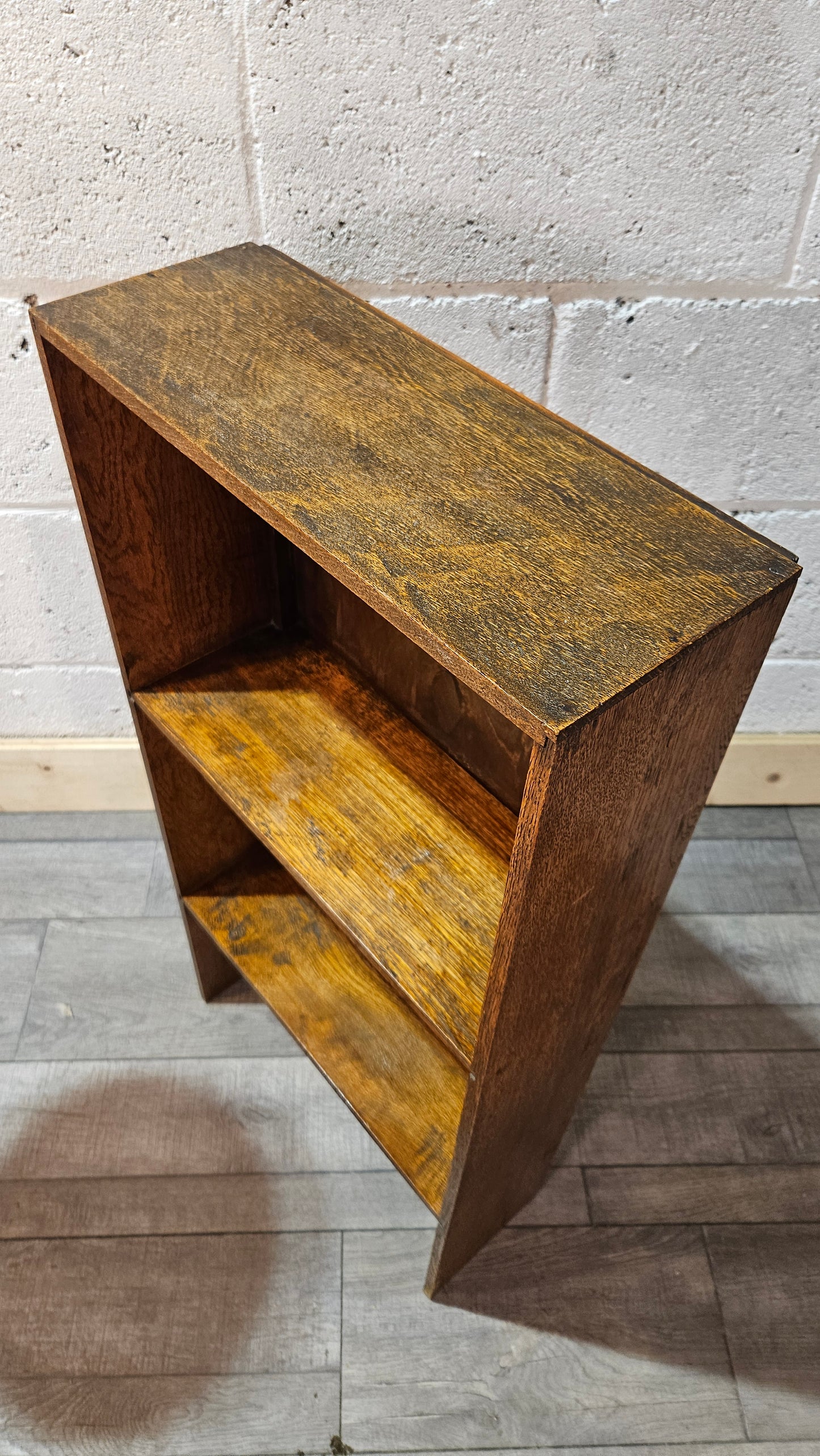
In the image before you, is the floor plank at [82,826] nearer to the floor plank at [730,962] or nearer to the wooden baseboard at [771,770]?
the floor plank at [730,962]

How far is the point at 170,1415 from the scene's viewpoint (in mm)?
1092

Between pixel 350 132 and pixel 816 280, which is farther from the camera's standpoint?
pixel 816 280

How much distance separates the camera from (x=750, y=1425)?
1.09m

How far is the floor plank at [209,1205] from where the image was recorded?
1.23 m

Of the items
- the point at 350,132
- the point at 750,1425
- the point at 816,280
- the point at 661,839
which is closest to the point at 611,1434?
the point at 750,1425

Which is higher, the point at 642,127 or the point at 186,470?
the point at 642,127

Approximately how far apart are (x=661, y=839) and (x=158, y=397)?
1.72 ft

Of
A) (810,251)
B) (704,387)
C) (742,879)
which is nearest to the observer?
(810,251)

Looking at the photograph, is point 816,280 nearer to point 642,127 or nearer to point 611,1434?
point 642,127

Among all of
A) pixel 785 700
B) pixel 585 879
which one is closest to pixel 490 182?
pixel 585 879

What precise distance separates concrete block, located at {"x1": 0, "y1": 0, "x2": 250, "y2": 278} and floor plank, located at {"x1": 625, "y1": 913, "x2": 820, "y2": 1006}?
115 cm

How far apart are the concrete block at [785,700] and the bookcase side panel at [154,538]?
801 mm

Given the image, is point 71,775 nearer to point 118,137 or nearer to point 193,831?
point 193,831

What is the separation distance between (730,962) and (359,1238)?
2.25ft
